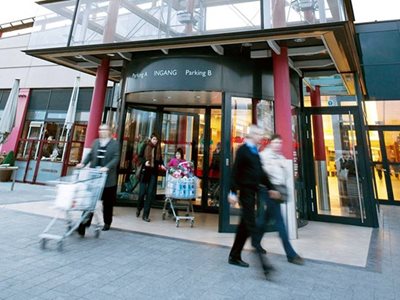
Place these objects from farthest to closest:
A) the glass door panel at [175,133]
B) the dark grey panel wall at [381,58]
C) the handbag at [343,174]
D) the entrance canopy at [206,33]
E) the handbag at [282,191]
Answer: the dark grey panel wall at [381,58] < the glass door panel at [175,133] < the handbag at [343,174] < the entrance canopy at [206,33] < the handbag at [282,191]

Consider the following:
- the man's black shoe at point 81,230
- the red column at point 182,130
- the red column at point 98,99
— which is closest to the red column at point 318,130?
the red column at point 182,130

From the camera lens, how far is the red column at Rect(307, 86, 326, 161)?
21.1ft

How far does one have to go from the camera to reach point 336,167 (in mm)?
6227

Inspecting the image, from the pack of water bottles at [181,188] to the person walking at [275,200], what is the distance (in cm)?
210

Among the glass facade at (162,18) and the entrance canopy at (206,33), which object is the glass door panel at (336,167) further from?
the glass facade at (162,18)

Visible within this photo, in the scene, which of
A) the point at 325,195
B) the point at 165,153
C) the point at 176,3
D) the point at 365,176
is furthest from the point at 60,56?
the point at 365,176

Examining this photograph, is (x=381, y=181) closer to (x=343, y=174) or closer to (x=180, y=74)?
(x=343, y=174)

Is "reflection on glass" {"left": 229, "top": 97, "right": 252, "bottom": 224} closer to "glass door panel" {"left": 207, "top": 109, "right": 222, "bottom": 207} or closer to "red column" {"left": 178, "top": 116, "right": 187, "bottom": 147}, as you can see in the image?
"glass door panel" {"left": 207, "top": 109, "right": 222, "bottom": 207}

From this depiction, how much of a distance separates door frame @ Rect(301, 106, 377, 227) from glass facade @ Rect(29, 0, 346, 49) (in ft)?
7.77

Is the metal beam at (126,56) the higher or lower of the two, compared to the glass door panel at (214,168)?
higher

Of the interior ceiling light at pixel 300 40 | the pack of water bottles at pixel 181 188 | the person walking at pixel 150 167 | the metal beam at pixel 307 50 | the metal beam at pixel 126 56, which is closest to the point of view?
the interior ceiling light at pixel 300 40

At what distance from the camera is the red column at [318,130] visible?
21.1 ft

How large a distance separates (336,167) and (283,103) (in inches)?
105

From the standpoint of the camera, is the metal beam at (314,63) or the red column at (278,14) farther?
the metal beam at (314,63)
